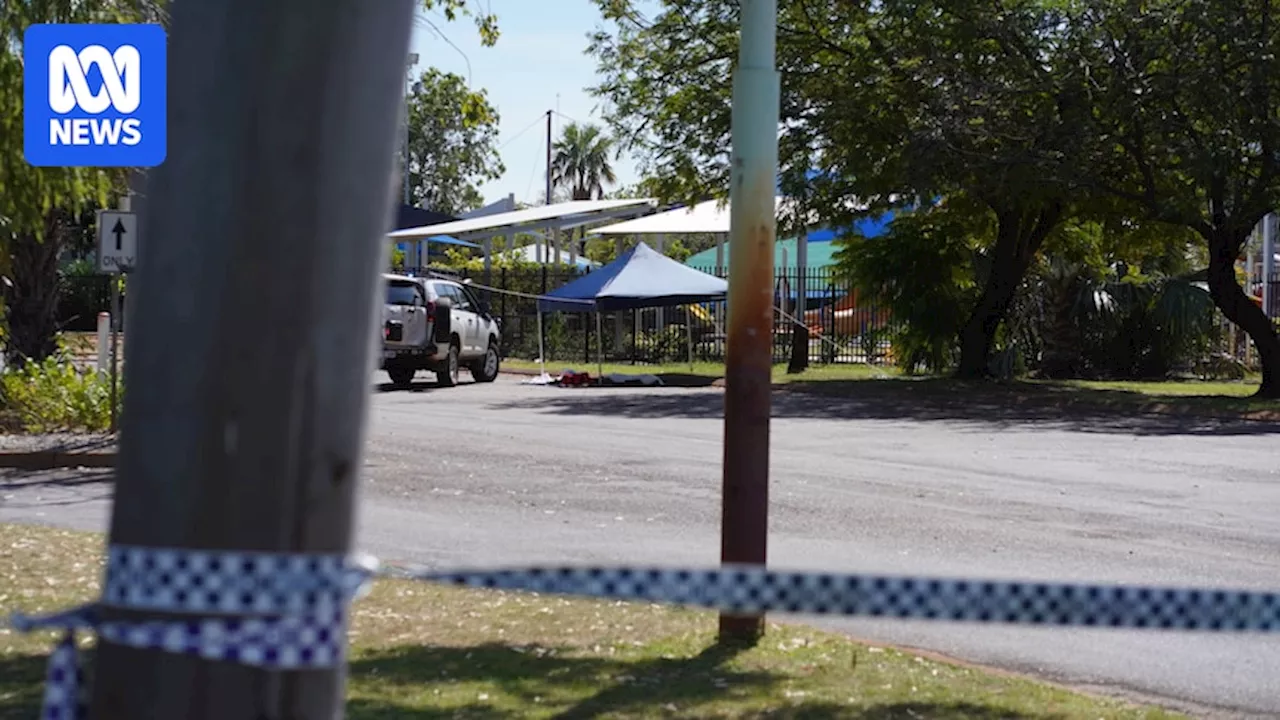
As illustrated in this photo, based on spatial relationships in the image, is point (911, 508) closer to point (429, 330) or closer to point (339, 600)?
point (339, 600)

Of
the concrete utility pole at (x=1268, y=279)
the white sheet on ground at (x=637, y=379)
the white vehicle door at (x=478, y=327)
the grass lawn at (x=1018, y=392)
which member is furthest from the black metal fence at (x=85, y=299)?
the concrete utility pole at (x=1268, y=279)

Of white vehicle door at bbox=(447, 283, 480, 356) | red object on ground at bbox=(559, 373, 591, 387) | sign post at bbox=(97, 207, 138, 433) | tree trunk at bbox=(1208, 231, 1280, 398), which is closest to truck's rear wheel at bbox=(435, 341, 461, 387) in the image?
white vehicle door at bbox=(447, 283, 480, 356)

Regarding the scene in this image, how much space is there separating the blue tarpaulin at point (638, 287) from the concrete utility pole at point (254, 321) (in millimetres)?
25701

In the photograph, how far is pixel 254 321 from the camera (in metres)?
2.89

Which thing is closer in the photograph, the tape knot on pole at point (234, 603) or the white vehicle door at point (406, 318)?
the tape knot on pole at point (234, 603)

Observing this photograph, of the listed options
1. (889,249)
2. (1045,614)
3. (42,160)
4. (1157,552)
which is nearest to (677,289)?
(889,249)

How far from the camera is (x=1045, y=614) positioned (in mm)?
3236

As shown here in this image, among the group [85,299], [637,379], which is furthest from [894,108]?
[85,299]

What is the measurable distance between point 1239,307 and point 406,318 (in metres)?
12.9

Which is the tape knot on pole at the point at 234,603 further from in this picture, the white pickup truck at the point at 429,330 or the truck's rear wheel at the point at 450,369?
the truck's rear wheel at the point at 450,369

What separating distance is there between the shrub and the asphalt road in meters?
2.69

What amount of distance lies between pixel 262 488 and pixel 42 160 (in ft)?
34.3

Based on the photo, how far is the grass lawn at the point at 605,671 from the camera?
582 centimetres

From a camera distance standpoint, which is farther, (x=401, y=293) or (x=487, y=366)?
(x=487, y=366)
